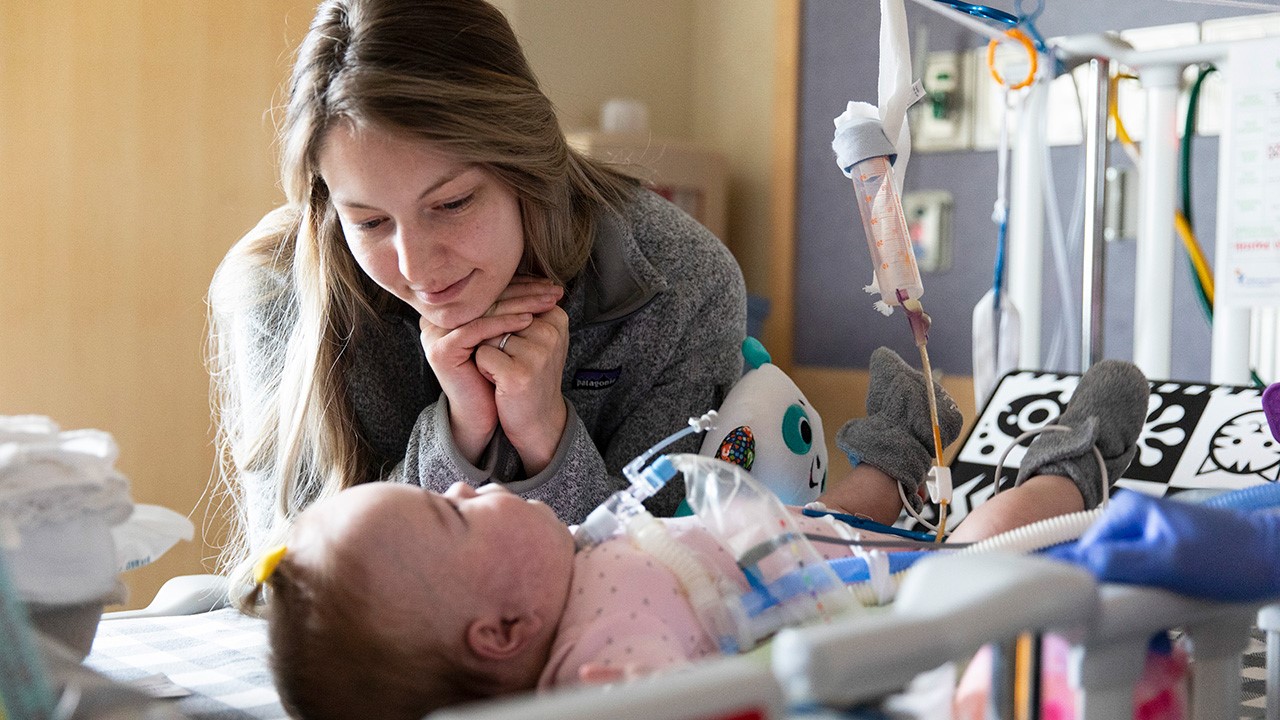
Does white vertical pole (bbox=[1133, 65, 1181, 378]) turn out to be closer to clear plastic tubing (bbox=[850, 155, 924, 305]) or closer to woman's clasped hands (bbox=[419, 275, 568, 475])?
clear plastic tubing (bbox=[850, 155, 924, 305])

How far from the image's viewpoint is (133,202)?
99.7 inches

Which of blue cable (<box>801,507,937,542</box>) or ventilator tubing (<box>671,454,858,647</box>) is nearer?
ventilator tubing (<box>671,454,858,647</box>)

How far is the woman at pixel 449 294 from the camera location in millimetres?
1257

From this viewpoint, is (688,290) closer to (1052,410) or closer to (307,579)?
(1052,410)

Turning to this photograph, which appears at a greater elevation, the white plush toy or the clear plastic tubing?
the clear plastic tubing

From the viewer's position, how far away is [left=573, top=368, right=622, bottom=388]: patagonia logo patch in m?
1.57

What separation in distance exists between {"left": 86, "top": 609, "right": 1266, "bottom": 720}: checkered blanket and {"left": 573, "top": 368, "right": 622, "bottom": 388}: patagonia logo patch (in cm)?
50

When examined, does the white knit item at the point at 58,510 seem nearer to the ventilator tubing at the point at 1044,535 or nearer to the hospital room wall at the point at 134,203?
the ventilator tubing at the point at 1044,535

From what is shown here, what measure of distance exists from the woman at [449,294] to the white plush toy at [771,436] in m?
0.08

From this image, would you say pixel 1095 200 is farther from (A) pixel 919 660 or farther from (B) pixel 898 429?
(A) pixel 919 660

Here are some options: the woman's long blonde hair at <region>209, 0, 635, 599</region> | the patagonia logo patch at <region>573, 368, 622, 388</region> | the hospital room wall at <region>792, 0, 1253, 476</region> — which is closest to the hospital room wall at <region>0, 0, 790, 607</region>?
the woman's long blonde hair at <region>209, 0, 635, 599</region>

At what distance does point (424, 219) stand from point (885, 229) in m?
0.48

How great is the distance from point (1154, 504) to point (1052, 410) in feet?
3.55

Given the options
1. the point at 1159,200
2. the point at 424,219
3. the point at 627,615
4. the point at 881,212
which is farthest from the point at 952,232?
the point at 627,615
